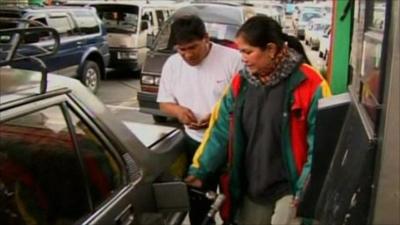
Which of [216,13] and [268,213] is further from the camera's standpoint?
[216,13]

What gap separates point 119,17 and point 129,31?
0.89m

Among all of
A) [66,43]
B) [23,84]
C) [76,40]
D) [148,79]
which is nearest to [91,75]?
[76,40]

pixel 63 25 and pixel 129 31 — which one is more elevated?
pixel 63 25

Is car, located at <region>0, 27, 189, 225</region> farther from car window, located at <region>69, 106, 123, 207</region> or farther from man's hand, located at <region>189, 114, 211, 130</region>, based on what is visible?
man's hand, located at <region>189, 114, 211, 130</region>

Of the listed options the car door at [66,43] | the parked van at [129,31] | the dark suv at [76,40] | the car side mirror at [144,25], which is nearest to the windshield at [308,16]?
the parked van at [129,31]

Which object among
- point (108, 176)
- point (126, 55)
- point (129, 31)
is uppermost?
point (108, 176)

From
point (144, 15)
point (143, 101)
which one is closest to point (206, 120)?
point (143, 101)

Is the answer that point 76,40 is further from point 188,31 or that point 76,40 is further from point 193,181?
point 193,181

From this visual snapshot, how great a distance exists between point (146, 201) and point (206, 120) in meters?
0.96

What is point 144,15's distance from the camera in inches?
523

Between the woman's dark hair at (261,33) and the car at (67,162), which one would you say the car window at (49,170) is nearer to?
the car at (67,162)

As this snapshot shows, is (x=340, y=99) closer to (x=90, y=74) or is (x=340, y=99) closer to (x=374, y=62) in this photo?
(x=374, y=62)

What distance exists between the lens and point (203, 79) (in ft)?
10.7

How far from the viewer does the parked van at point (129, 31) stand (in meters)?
12.7
